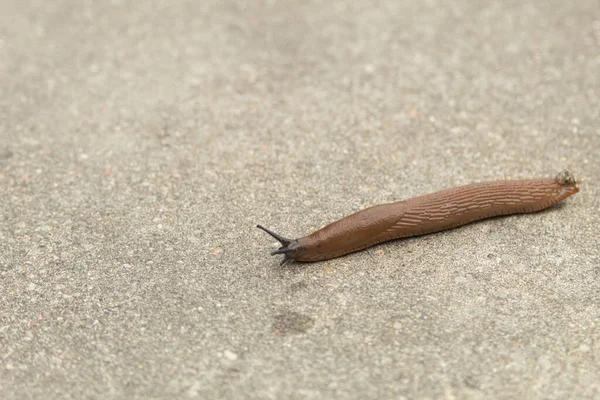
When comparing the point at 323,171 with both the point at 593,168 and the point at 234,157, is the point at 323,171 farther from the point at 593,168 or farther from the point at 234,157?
the point at 593,168

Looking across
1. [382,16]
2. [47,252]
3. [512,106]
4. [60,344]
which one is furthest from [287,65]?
[60,344]

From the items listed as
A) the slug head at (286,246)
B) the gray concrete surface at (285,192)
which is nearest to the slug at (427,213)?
the slug head at (286,246)

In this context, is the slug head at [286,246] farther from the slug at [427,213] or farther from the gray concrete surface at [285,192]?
the gray concrete surface at [285,192]

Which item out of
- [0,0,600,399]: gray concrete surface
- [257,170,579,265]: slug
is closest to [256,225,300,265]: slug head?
[257,170,579,265]: slug

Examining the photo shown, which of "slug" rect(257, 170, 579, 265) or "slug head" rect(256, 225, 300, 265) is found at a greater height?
"slug" rect(257, 170, 579, 265)

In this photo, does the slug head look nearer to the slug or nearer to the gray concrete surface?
the slug

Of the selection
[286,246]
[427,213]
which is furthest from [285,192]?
[427,213]
